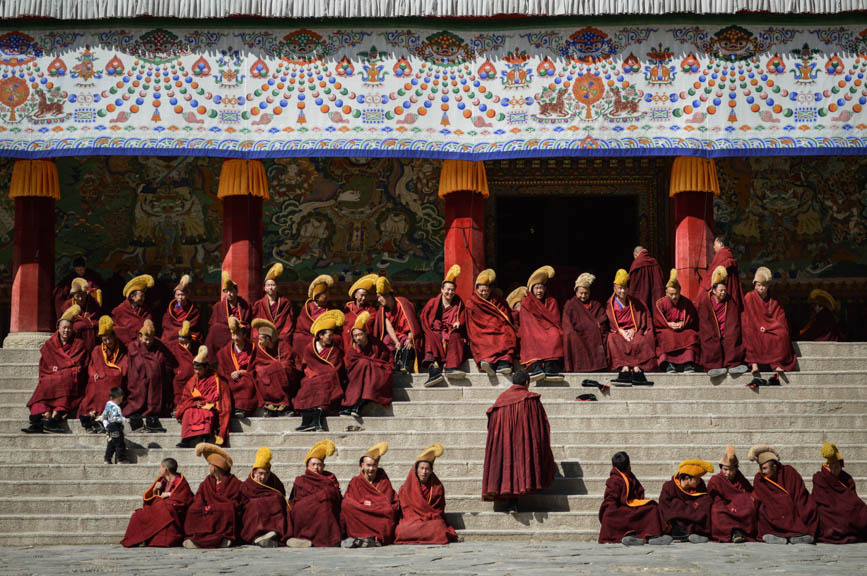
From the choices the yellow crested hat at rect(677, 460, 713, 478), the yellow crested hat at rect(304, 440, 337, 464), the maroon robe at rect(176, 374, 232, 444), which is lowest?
the yellow crested hat at rect(677, 460, 713, 478)

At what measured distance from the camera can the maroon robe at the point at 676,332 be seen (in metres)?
13.3

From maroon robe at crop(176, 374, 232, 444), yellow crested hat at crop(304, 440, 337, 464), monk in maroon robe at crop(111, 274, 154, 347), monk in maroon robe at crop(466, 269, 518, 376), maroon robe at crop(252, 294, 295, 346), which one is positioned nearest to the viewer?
yellow crested hat at crop(304, 440, 337, 464)

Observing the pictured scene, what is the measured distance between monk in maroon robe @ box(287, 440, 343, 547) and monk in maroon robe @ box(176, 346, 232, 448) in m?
1.52

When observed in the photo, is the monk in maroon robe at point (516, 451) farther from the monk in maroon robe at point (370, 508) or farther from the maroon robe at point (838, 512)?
the maroon robe at point (838, 512)

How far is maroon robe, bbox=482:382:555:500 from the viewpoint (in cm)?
1098

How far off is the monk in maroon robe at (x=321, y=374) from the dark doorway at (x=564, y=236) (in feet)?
15.0

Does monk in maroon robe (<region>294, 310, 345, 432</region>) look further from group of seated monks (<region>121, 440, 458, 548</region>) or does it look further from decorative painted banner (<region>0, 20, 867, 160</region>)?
decorative painted banner (<region>0, 20, 867, 160</region>)

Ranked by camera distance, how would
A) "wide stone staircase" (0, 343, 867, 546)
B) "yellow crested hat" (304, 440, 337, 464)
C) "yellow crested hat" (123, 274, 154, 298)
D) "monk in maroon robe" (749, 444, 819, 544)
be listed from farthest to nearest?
"yellow crested hat" (123, 274, 154, 298) → "wide stone staircase" (0, 343, 867, 546) → "yellow crested hat" (304, 440, 337, 464) → "monk in maroon robe" (749, 444, 819, 544)

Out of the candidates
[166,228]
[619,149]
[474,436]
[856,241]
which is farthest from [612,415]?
[166,228]

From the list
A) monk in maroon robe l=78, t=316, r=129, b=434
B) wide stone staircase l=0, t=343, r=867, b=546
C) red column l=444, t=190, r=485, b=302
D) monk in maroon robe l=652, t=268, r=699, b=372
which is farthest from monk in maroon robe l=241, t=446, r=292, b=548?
red column l=444, t=190, r=485, b=302

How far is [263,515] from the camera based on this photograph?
34.9 feet

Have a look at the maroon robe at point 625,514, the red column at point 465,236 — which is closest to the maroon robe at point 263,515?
the maroon robe at point 625,514

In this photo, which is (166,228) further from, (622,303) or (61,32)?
(622,303)

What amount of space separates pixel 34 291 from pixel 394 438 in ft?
16.0
